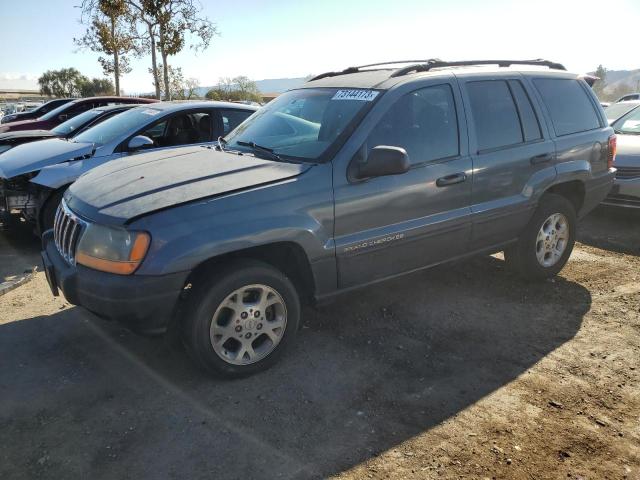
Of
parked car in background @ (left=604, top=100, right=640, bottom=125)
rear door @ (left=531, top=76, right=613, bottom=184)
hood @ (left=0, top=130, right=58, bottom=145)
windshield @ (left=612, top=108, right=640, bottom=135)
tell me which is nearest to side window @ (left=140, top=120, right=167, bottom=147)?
hood @ (left=0, top=130, right=58, bottom=145)

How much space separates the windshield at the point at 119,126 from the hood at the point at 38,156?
0.55 ft

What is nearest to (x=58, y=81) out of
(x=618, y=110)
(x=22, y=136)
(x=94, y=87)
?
(x=94, y=87)

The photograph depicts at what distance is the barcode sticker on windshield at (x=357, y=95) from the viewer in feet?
12.1

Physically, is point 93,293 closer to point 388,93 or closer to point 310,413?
point 310,413

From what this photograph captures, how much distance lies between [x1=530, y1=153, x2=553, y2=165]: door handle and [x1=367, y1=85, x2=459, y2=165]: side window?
0.88 metres

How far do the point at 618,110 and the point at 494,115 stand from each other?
6.02 meters

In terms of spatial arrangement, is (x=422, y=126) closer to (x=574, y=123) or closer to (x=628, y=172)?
(x=574, y=123)

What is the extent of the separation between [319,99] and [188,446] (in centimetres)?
262

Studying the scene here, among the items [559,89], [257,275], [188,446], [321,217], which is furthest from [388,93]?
[188,446]

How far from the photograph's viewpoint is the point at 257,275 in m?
3.18

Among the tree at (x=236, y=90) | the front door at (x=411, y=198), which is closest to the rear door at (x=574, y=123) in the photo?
the front door at (x=411, y=198)

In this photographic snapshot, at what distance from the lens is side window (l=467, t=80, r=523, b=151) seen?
13.5ft

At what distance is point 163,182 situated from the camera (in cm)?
331

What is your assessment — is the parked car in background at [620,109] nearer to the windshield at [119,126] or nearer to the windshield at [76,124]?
the windshield at [119,126]
